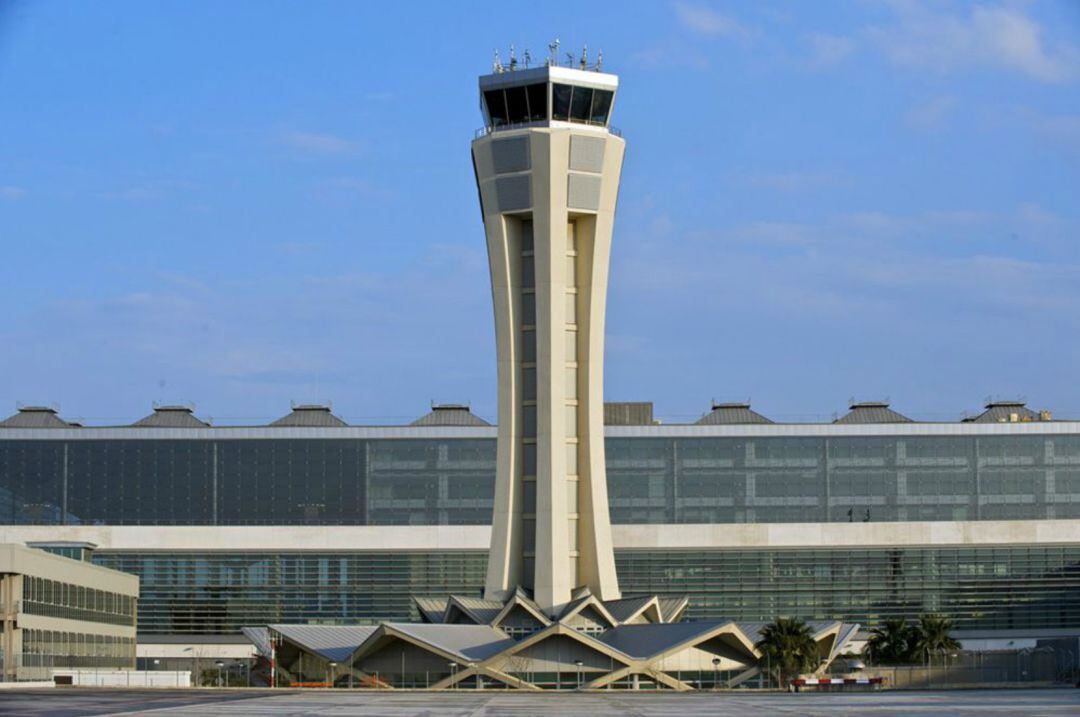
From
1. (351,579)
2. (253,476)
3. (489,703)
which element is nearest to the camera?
(489,703)

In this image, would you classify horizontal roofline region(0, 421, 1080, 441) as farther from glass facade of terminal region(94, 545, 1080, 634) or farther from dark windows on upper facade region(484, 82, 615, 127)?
dark windows on upper facade region(484, 82, 615, 127)

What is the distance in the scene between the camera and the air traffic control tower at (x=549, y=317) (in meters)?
95.1

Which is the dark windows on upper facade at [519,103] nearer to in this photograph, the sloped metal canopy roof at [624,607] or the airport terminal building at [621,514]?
the sloped metal canopy roof at [624,607]

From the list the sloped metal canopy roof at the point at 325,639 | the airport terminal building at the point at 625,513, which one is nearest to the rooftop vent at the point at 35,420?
the airport terminal building at the point at 625,513

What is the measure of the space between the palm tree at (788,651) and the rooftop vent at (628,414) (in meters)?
52.2

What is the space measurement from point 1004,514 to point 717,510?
25.2 m

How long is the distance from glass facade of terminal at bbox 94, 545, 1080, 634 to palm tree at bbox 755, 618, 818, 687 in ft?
136

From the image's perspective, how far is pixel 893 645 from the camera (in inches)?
4604

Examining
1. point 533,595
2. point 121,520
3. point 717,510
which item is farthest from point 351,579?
point 533,595

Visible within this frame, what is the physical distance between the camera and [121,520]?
15088cm

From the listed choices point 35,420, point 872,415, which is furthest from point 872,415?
point 35,420

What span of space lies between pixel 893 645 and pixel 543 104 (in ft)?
152

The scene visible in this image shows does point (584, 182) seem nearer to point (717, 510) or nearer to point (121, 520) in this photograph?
point (717, 510)

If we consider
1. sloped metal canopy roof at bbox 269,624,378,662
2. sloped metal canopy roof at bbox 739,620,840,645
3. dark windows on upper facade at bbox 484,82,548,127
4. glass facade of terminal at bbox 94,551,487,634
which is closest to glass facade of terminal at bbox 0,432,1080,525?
glass facade of terminal at bbox 94,551,487,634
